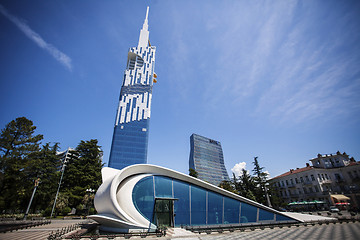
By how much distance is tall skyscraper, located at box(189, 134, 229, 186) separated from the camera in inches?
4460

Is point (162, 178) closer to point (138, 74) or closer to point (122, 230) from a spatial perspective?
point (122, 230)

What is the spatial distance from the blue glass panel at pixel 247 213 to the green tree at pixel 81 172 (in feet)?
106

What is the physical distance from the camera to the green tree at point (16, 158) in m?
23.6

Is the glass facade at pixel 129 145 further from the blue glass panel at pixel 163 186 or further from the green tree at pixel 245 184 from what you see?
the blue glass panel at pixel 163 186

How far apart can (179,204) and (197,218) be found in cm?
223

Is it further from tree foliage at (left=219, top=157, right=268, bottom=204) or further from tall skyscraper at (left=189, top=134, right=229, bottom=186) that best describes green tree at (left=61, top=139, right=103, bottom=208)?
tall skyscraper at (left=189, top=134, right=229, bottom=186)

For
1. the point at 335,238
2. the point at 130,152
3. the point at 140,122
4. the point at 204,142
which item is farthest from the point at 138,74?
the point at 335,238

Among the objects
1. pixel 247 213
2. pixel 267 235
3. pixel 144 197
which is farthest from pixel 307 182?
pixel 144 197

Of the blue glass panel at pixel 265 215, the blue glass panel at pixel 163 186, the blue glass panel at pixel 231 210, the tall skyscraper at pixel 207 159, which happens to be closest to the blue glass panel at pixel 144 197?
the blue glass panel at pixel 163 186

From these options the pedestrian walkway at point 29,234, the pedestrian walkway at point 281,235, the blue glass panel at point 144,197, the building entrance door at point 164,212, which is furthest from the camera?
the building entrance door at point 164,212

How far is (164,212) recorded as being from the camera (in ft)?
47.5

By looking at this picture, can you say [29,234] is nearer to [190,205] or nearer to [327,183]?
[190,205]

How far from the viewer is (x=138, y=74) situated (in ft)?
332

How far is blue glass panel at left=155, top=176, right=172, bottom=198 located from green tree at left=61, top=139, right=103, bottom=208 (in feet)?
90.3
